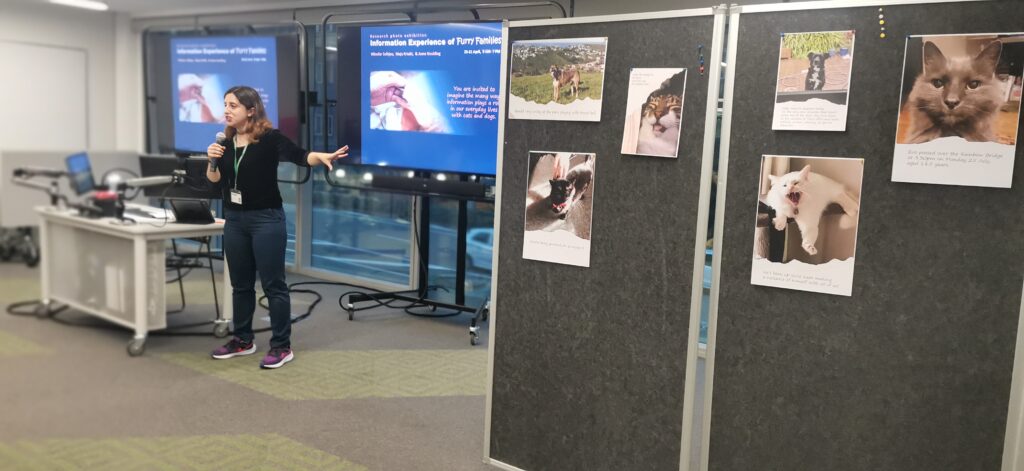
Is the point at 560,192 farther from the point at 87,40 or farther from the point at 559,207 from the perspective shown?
the point at 87,40

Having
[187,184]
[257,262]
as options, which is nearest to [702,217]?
[257,262]

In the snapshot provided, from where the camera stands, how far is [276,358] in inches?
117

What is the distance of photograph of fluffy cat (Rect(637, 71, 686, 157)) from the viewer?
162 cm

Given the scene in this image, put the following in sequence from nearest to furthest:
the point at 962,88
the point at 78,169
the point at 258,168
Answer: the point at 962,88 < the point at 78,169 < the point at 258,168

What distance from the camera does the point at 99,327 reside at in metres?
3.43

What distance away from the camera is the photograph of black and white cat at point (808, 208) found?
145cm

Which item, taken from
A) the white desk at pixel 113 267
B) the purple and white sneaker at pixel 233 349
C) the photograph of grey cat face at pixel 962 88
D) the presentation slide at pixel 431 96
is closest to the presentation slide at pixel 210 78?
the presentation slide at pixel 431 96

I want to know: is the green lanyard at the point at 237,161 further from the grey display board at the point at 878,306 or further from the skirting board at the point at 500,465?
the grey display board at the point at 878,306

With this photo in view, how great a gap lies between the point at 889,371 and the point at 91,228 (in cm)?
318

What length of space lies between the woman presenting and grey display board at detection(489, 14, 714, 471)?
45.4 inches

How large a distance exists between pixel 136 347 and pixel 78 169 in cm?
98

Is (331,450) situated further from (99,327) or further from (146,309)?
(99,327)

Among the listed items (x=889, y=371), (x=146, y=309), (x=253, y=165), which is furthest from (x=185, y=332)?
(x=889, y=371)
